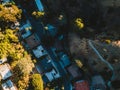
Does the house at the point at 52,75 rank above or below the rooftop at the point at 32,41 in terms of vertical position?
below

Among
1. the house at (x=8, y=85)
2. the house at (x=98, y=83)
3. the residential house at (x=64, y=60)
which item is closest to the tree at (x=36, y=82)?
the house at (x=8, y=85)

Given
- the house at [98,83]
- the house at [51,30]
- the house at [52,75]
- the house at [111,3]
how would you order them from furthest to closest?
the house at [51,30], the house at [52,75], the house at [98,83], the house at [111,3]

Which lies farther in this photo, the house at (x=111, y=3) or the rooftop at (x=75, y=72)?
the rooftop at (x=75, y=72)

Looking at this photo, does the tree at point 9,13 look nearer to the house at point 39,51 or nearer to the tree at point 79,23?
the house at point 39,51

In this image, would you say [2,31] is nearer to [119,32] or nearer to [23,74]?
[23,74]

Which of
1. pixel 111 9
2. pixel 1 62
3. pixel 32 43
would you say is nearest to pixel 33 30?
pixel 32 43

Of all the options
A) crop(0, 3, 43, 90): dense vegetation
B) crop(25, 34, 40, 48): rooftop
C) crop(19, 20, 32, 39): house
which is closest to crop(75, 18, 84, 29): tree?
crop(25, 34, 40, 48): rooftop
